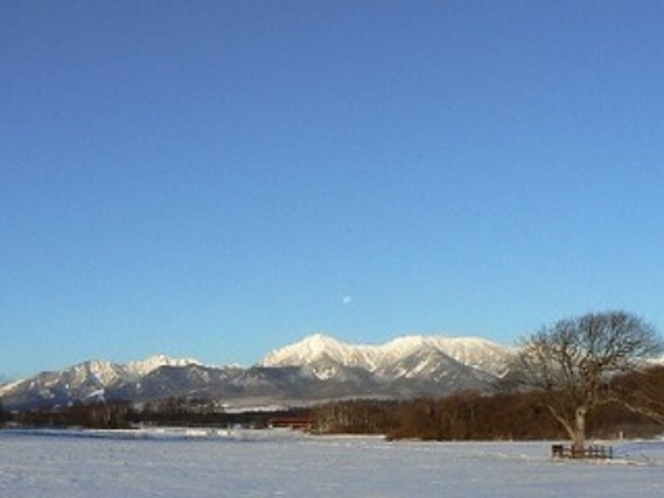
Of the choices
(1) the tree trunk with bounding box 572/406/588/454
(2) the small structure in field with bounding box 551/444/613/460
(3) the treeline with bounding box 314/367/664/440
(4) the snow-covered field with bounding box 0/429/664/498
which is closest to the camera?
(4) the snow-covered field with bounding box 0/429/664/498

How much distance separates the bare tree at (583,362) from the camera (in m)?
71.9

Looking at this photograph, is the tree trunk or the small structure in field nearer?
the small structure in field

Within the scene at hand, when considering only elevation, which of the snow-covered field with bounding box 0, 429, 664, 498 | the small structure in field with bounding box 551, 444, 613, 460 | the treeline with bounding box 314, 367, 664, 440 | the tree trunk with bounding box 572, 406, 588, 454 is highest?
the treeline with bounding box 314, 367, 664, 440

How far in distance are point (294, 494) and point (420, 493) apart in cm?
434

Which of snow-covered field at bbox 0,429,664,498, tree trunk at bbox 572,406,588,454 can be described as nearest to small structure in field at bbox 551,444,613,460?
tree trunk at bbox 572,406,588,454

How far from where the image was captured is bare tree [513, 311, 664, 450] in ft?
236

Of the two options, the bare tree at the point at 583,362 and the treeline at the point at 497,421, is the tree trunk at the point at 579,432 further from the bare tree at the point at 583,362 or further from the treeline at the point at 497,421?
the treeline at the point at 497,421

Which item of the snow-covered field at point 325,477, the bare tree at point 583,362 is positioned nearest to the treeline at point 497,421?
the bare tree at point 583,362

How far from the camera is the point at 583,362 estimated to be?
237 feet

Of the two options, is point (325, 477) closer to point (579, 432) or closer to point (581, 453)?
point (581, 453)

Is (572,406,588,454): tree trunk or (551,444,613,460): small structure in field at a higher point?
(572,406,588,454): tree trunk

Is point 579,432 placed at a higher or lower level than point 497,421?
lower

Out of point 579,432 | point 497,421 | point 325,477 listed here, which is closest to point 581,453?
point 579,432

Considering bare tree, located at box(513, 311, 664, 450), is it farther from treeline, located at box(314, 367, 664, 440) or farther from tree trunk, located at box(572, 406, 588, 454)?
treeline, located at box(314, 367, 664, 440)
